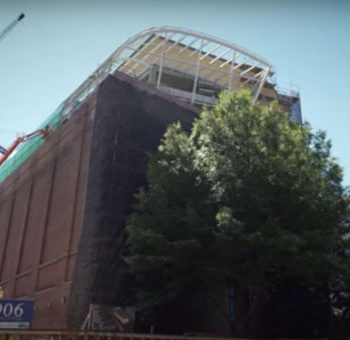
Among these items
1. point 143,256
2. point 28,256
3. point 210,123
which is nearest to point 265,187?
point 210,123

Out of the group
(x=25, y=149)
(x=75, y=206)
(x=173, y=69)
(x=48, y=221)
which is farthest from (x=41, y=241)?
(x=173, y=69)

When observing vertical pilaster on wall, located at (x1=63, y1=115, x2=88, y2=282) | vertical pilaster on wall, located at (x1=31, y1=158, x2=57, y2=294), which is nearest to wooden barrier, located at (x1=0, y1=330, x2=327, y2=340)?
vertical pilaster on wall, located at (x1=63, y1=115, x2=88, y2=282)

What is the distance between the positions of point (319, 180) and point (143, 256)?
336 inches

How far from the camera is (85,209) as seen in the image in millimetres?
25656

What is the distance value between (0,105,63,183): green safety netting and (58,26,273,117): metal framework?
44.9 inches

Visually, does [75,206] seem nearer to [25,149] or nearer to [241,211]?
[241,211]

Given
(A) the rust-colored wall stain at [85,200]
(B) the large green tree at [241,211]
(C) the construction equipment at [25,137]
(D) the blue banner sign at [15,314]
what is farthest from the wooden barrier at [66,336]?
(C) the construction equipment at [25,137]

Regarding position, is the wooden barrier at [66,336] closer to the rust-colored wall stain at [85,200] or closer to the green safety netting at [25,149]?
the rust-colored wall stain at [85,200]

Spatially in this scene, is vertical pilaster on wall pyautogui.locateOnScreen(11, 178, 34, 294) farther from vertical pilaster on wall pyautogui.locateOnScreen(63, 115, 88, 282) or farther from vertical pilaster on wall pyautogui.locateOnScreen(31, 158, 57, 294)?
vertical pilaster on wall pyautogui.locateOnScreen(63, 115, 88, 282)

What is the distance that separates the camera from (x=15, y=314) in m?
15.1

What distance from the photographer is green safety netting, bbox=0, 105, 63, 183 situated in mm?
38469

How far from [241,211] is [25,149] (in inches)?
1046

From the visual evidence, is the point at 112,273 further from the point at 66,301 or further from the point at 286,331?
the point at 286,331

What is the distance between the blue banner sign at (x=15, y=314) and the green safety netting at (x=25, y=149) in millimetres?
23255
